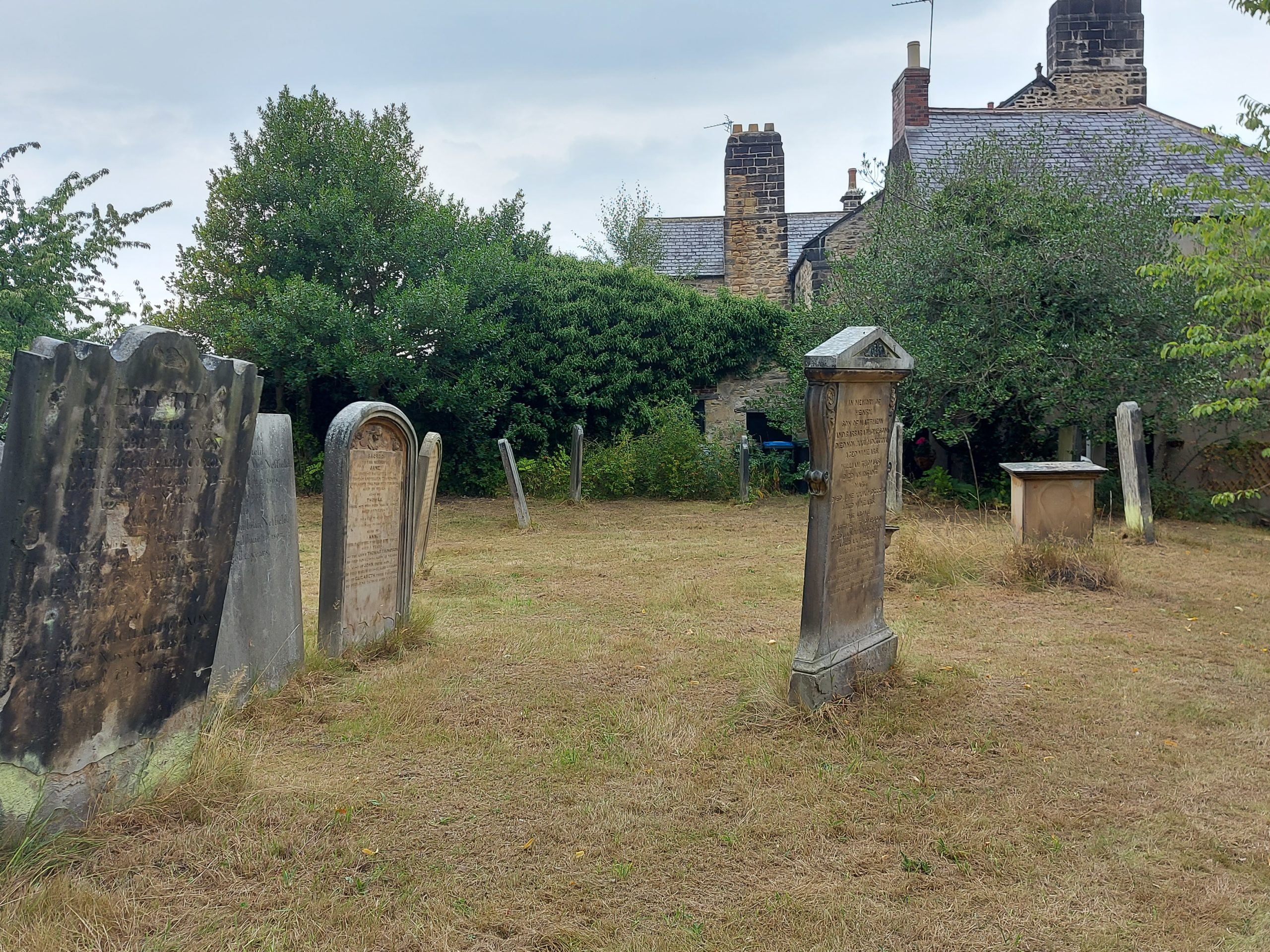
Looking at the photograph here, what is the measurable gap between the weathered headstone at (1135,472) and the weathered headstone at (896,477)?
108 inches

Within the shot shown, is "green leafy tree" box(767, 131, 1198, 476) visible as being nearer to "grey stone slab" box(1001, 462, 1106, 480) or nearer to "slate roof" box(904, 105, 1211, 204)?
"slate roof" box(904, 105, 1211, 204)

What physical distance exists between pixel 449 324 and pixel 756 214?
10281 millimetres

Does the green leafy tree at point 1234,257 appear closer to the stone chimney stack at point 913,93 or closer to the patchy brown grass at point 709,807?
the patchy brown grass at point 709,807

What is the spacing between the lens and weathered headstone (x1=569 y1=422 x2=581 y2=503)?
1568 centimetres

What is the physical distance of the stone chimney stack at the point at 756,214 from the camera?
74.8 feet

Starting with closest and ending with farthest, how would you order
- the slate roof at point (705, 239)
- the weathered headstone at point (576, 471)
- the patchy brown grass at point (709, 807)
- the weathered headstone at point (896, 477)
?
the patchy brown grass at point (709, 807) < the weathered headstone at point (896, 477) < the weathered headstone at point (576, 471) < the slate roof at point (705, 239)

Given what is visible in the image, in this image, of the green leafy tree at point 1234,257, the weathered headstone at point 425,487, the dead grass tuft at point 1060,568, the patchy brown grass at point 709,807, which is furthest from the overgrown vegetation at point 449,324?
the patchy brown grass at point 709,807

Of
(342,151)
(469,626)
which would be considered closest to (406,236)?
(342,151)

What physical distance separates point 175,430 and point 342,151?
50.2ft

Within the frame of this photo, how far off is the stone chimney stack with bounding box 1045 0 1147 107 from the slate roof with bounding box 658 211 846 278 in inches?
277

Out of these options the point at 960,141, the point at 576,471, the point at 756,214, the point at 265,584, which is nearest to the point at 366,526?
the point at 265,584

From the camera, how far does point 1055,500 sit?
8703 millimetres

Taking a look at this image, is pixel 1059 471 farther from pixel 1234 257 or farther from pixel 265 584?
pixel 265 584

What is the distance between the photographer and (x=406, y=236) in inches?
664
